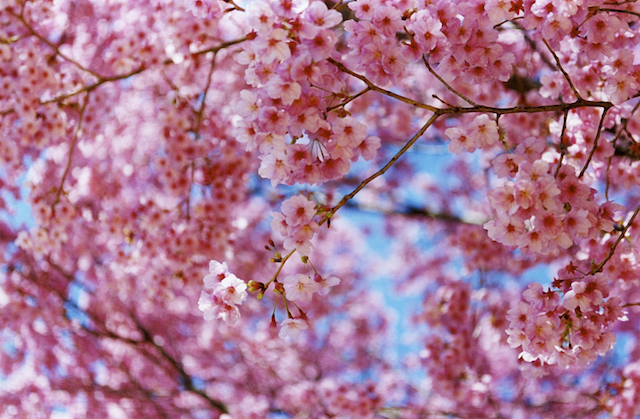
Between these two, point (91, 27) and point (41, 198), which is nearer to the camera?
point (41, 198)

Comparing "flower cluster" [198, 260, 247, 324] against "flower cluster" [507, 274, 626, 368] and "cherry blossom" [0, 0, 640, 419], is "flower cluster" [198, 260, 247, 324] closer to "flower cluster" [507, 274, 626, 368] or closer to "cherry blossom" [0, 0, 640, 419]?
"cherry blossom" [0, 0, 640, 419]

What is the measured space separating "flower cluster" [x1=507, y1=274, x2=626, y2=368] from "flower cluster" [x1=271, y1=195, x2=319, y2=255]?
107cm

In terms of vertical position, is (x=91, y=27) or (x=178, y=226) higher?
(x=91, y=27)

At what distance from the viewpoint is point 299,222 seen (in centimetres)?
234

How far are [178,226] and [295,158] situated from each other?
2.50m

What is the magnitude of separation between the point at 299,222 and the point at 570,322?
4.31ft

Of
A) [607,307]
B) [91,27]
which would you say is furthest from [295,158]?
[91,27]

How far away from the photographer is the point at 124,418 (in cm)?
770

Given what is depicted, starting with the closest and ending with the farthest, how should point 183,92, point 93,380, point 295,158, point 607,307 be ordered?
point 295,158, point 607,307, point 183,92, point 93,380

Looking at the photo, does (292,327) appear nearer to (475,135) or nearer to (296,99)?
(296,99)

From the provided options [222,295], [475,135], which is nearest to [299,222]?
[222,295]

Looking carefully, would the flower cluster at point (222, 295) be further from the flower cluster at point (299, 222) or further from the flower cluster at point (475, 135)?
the flower cluster at point (475, 135)

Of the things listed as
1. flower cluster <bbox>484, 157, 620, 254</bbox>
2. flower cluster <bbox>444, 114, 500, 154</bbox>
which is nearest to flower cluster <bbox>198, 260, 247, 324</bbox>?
flower cluster <bbox>484, 157, 620, 254</bbox>

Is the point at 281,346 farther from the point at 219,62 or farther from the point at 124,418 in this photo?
the point at 219,62
